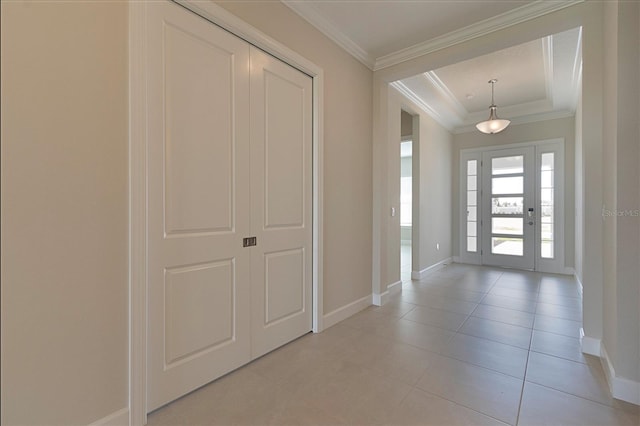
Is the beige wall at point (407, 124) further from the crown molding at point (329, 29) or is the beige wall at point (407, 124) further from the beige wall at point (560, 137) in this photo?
the crown molding at point (329, 29)

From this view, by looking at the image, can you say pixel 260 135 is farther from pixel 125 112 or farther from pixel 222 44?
pixel 125 112

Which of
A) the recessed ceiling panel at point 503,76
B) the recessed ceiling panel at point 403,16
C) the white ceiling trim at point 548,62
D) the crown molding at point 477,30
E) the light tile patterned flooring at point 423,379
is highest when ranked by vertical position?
the recessed ceiling panel at point 503,76

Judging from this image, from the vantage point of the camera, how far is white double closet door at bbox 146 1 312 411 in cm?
162

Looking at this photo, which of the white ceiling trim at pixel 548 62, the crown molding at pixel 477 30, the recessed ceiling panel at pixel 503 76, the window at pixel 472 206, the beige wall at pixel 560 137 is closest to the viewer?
the crown molding at pixel 477 30

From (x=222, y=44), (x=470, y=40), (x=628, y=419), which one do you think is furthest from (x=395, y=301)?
(x=222, y=44)

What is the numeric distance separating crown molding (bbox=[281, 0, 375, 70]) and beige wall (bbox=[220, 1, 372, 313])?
46mm

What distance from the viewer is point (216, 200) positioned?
1.89 metres

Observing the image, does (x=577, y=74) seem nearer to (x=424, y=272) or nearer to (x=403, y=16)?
(x=403, y=16)

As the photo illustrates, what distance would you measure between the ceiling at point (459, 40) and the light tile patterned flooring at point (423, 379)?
2.85 m

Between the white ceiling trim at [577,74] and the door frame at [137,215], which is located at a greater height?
the white ceiling trim at [577,74]

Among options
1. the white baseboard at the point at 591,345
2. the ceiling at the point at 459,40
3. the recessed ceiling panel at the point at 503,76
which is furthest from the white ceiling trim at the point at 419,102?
the white baseboard at the point at 591,345

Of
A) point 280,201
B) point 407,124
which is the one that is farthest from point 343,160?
point 407,124

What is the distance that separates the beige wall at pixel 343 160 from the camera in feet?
8.67

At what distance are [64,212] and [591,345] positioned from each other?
11.9ft
